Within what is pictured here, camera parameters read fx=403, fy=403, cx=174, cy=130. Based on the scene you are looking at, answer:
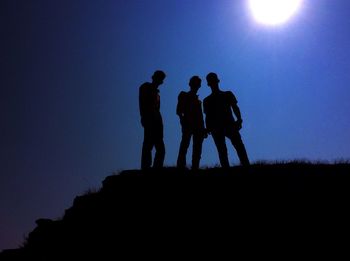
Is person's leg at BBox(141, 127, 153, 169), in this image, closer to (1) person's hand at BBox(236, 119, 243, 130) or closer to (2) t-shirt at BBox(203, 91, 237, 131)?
(2) t-shirt at BBox(203, 91, 237, 131)

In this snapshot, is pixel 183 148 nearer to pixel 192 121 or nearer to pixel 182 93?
pixel 192 121

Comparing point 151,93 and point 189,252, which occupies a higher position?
point 151,93

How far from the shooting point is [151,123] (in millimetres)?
12711

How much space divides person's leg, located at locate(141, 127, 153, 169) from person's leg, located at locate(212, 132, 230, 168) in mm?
2082

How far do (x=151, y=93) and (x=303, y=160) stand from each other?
6.11 meters

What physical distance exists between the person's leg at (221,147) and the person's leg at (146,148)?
2082mm

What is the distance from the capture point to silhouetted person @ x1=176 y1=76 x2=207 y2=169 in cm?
1311

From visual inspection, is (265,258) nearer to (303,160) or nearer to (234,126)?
(234,126)

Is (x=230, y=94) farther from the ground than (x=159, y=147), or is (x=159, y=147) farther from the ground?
(x=230, y=94)

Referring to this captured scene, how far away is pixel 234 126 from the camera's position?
12.8 meters

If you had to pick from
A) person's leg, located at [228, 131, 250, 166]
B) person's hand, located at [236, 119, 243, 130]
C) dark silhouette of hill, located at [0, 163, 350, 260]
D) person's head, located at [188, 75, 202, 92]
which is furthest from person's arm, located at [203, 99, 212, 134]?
dark silhouette of hill, located at [0, 163, 350, 260]

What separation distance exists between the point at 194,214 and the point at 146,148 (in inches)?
135

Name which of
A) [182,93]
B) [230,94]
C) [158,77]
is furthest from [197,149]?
[158,77]

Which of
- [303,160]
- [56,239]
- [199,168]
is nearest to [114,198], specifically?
[56,239]
